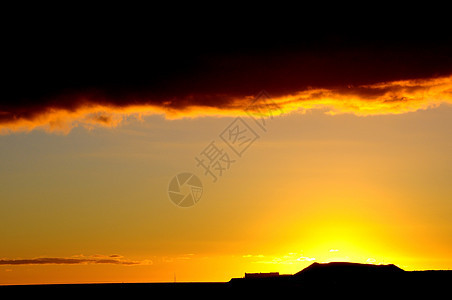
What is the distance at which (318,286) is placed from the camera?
8475cm

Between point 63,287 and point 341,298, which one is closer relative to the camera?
point 341,298

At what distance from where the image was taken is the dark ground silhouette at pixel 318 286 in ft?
271

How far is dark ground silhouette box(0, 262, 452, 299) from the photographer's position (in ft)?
271

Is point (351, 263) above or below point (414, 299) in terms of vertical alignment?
above

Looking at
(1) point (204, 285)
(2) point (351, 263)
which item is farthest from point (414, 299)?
(1) point (204, 285)

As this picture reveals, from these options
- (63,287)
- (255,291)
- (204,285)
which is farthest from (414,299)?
(63,287)

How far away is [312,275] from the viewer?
8894 cm

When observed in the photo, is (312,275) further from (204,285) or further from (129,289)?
(129,289)

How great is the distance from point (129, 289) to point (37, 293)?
1264 cm

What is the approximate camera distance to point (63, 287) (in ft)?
333

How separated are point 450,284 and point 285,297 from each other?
2063 cm

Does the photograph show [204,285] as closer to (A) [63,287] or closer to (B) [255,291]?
(B) [255,291]

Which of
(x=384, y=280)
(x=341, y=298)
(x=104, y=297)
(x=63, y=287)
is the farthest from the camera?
(x=63, y=287)

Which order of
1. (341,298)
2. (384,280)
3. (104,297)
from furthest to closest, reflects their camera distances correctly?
(104,297)
(384,280)
(341,298)
